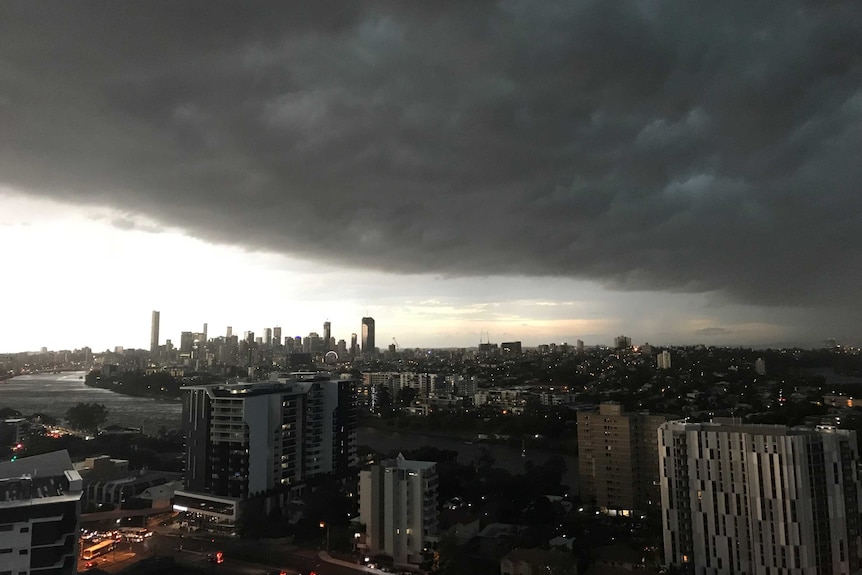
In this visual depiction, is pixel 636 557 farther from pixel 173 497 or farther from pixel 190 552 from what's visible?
pixel 173 497

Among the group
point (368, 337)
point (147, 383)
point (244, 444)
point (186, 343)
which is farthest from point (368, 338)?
point (244, 444)

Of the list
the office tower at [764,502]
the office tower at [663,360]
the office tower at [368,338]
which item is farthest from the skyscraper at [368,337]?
the office tower at [764,502]

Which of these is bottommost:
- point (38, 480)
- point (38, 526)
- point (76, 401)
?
point (76, 401)

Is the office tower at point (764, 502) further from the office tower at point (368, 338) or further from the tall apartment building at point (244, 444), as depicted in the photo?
the office tower at point (368, 338)

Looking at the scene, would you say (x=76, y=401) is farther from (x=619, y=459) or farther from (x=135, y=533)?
(x=619, y=459)

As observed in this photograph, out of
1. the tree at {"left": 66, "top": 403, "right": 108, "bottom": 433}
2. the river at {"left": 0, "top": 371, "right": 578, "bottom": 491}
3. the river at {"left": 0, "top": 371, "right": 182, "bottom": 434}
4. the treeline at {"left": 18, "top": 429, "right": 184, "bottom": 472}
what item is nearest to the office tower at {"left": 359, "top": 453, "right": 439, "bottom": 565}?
the river at {"left": 0, "top": 371, "right": 578, "bottom": 491}

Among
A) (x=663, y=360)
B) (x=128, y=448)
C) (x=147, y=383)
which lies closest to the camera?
(x=128, y=448)

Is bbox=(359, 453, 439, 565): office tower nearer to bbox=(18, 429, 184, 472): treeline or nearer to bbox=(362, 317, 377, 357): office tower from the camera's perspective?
bbox=(18, 429, 184, 472): treeline
